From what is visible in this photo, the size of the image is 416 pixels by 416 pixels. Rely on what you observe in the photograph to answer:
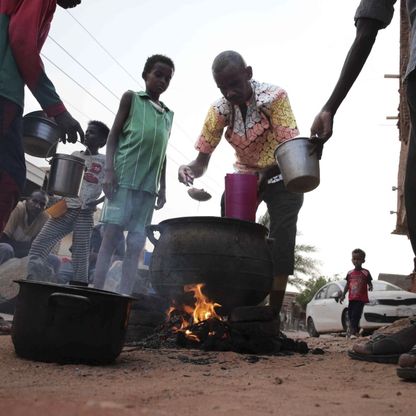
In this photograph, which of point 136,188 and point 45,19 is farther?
point 136,188

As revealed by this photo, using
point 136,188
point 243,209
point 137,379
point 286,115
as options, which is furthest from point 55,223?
point 137,379

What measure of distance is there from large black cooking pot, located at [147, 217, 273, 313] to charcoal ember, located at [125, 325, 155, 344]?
1.09 ft

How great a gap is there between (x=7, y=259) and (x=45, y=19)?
13.8 ft

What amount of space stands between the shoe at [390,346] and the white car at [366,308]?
758 cm

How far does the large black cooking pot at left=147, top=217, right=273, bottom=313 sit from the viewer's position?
3365 mm

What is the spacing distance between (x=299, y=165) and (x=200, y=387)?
1.48 metres

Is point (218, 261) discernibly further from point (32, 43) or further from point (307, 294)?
point (307, 294)

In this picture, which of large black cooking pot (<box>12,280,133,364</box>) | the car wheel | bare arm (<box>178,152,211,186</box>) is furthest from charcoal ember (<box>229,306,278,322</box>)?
the car wheel

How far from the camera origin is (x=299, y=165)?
288 centimetres

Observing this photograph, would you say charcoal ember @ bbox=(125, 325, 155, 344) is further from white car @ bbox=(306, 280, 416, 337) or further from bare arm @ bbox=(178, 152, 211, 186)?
white car @ bbox=(306, 280, 416, 337)

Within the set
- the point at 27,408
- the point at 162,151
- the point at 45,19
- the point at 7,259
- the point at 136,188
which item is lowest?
the point at 27,408

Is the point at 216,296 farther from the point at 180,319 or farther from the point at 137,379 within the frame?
the point at 137,379

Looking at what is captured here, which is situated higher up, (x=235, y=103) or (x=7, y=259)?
(x=235, y=103)

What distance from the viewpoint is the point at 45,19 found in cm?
323
